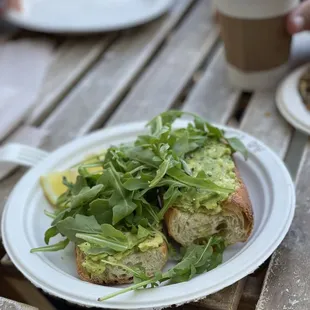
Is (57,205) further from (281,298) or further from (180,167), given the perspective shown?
(281,298)

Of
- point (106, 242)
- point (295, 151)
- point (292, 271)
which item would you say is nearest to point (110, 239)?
point (106, 242)

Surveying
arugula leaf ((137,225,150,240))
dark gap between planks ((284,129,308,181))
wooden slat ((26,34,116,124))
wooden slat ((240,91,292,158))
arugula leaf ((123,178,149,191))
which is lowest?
dark gap between planks ((284,129,308,181))

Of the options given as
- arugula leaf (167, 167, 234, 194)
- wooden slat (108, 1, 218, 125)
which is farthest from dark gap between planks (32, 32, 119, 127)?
arugula leaf (167, 167, 234, 194)

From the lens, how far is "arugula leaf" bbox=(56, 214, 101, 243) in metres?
0.65

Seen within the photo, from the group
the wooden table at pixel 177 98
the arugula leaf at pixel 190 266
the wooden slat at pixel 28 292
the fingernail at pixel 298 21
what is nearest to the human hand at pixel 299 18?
the fingernail at pixel 298 21

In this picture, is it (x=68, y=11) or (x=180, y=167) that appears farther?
(x=68, y=11)

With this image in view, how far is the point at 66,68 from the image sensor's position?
1179 mm

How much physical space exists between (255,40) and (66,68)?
0.41 metres

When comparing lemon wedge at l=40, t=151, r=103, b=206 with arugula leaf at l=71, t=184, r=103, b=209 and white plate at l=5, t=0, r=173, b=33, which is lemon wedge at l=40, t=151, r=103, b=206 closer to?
arugula leaf at l=71, t=184, r=103, b=209

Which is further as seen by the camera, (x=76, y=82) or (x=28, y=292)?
(x=76, y=82)

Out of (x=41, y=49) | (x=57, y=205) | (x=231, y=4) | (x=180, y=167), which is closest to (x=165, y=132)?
(x=180, y=167)

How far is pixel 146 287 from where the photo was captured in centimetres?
63

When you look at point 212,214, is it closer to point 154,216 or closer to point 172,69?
point 154,216

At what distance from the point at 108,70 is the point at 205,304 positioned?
0.64m
